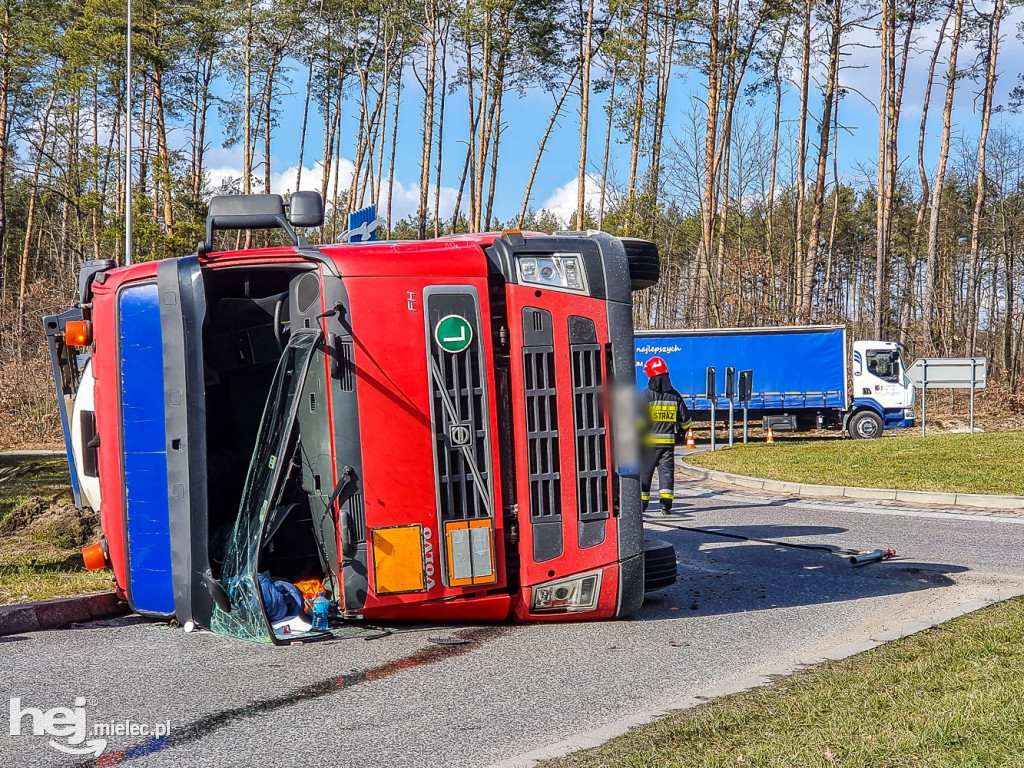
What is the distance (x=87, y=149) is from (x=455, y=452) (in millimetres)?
33669

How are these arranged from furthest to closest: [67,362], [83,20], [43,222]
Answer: [43,222]
[83,20]
[67,362]

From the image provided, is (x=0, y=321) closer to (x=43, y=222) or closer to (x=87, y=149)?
(x=87, y=149)

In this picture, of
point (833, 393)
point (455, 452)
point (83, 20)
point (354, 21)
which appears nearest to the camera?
point (455, 452)

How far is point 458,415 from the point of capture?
5715 mm

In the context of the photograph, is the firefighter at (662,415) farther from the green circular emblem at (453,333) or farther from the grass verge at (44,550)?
the grass verge at (44,550)

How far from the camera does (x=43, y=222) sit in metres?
50.9

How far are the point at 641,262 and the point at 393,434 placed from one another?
6.80 ft

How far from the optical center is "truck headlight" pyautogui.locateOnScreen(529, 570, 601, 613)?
19.4 ft

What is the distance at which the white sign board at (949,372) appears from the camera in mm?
20109

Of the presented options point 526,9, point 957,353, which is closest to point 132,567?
point 526,9

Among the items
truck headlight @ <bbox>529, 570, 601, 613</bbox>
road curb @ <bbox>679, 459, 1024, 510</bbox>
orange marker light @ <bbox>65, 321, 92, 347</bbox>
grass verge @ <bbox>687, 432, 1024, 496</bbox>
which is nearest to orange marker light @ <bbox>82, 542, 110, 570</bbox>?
orange marker light @ <bbox>65, 321, 92, 347</bbox>

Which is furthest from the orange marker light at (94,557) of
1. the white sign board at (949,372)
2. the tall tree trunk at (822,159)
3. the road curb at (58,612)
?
the tall tree trunk at (822,159)

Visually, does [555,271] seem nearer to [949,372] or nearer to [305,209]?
[305,209]

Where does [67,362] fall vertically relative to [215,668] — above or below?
above
